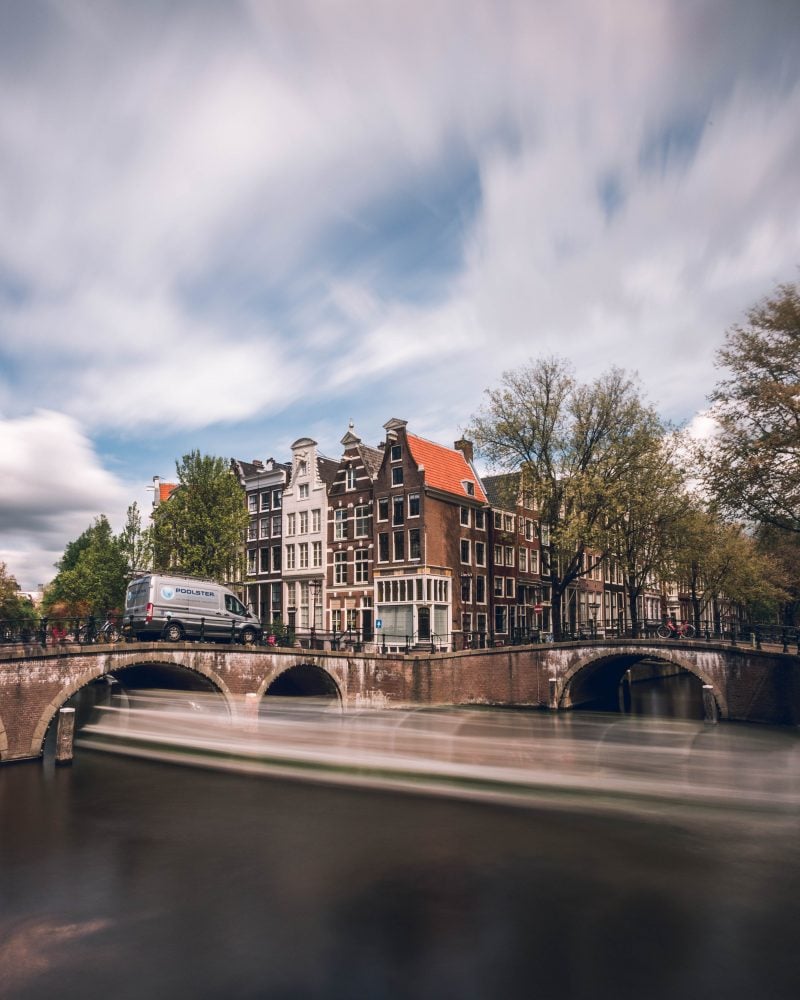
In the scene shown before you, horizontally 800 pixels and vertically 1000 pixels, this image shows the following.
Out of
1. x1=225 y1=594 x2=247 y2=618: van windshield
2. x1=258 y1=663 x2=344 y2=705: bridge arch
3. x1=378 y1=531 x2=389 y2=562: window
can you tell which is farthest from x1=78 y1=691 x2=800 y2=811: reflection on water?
x1=378 y1=531 x2=389 y2=562: window

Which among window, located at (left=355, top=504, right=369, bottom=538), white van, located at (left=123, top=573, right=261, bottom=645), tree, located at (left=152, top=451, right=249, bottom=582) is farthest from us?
window, located at (left=355, top=504, right=369, bottom=538)

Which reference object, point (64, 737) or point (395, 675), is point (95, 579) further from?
point (64, 737)

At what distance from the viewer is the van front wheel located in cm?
3027

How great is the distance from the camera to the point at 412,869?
55.9 feet

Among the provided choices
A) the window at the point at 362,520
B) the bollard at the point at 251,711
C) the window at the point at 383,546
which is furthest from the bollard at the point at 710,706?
the window at the point at 362,520

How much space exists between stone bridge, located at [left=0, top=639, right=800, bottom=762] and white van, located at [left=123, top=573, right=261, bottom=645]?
98 cm

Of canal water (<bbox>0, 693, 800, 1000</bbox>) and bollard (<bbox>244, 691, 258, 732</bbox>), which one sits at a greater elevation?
bollard (<bbox>244, 691, 258, 732</bbox>)

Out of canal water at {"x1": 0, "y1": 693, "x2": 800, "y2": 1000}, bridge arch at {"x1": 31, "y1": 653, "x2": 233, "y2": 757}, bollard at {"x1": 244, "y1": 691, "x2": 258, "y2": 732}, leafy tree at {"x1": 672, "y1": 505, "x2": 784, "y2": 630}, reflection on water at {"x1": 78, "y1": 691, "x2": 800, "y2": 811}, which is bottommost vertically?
canal water at {"x1": 0, "y1": 693, "x2": 800, "y2": 1000}

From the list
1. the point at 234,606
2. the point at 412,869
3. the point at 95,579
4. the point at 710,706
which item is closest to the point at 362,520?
the point at 234,606

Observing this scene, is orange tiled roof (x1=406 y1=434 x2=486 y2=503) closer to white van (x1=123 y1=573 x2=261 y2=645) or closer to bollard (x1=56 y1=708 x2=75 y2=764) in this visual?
white van (x1=123 y1=573 x2=261 y2=645)

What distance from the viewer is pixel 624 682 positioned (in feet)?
178

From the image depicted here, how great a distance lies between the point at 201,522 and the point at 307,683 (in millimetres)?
11925

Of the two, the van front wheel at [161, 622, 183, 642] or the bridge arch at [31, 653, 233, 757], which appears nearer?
the bridge arch at [31, 653, 233, 757]

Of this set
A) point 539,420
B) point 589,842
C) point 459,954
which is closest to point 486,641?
point 539,420
